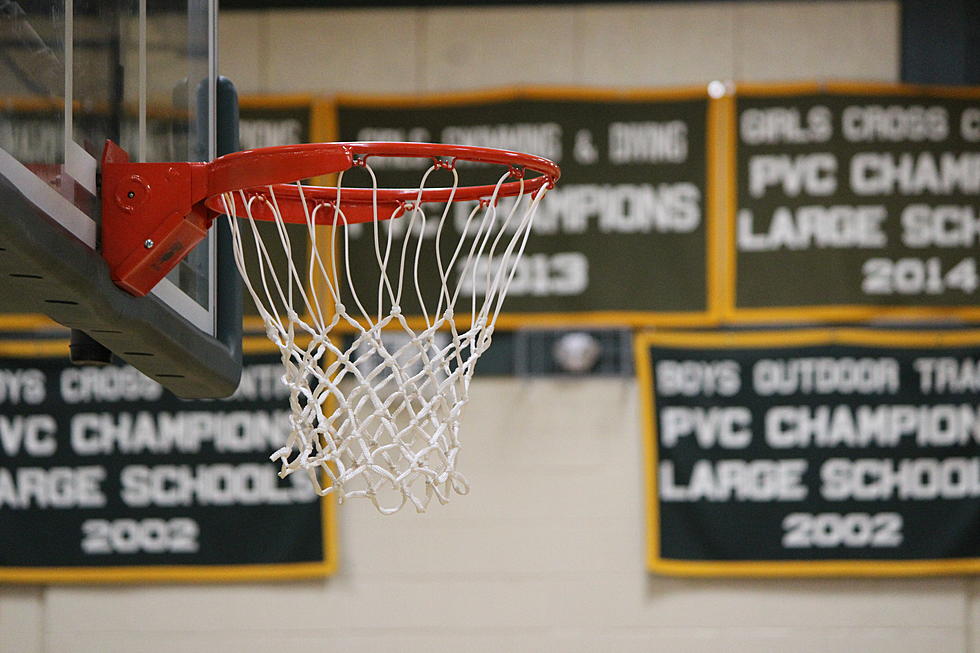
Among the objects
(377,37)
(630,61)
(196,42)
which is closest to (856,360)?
(630,61)

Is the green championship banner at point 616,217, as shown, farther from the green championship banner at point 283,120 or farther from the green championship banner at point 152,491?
the green championship banner at point 152,491

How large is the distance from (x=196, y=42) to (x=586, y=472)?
2138 millimetres

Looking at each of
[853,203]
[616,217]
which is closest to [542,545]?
[616,217]

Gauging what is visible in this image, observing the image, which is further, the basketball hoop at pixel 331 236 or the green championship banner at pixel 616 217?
the green championship banner at pixel 616 217

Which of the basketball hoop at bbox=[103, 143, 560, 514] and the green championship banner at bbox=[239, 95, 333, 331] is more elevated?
the green championship banner at bbox=[239, 95, 333, 331]

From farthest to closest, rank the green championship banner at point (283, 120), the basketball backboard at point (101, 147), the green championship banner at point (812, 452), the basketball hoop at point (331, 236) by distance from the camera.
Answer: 1. the green championship banner at point (283, 120)
2. the green championship banner at point (812, 452)
3. the basketball hoop at point (331, 236)
4. the basketball backboard at point (101, 147)

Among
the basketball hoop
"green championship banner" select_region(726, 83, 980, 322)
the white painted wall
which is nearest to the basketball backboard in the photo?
the basketball hoop

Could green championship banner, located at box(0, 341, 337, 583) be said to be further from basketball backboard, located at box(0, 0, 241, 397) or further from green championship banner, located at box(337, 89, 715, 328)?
Answer: basketball backboard, located at box(0, 0, 241, 397)

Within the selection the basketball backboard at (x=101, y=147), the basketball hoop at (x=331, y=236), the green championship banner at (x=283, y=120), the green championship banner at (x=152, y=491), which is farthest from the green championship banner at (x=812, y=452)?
the basketball backboard at (x=101, y=147)

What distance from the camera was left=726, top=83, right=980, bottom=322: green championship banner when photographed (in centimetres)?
357

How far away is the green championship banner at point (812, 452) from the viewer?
3518 millimetres

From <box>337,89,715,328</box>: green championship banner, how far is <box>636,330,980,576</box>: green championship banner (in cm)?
18

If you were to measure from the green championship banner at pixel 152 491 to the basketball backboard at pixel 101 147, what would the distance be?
1.56 m

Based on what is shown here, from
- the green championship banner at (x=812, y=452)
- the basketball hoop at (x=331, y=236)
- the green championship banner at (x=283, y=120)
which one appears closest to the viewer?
the basketball hoop at (x=331, y=236)
